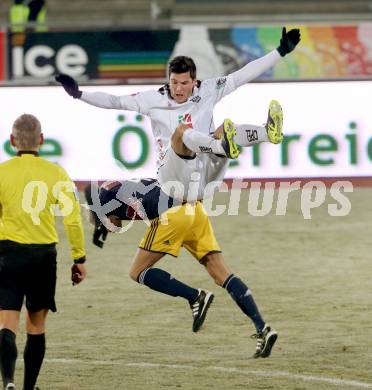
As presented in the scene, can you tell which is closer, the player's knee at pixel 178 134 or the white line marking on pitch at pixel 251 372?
the white line marking on pitch at pixel 251 372

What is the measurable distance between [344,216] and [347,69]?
158 inches

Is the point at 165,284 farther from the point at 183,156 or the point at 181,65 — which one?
the point at 181,65

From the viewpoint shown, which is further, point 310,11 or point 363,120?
point 310,11

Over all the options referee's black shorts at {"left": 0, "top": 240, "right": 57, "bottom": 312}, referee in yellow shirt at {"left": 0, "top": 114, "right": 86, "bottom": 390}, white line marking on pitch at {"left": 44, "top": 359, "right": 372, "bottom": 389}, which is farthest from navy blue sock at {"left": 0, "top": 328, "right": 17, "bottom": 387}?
white line marking on pitch at {"left": 44, "top": 359, "right": 372, "bottom": 389}

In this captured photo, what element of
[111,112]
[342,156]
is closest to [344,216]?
[342,156]

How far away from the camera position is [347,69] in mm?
21234

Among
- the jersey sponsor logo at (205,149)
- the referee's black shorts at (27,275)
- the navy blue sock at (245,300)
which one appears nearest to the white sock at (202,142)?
the jersey sponsor logo at (205,149)

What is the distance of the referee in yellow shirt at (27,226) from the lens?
8.45 meters

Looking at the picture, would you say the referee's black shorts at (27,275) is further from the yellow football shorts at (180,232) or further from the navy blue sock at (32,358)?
the yellow football shorts at (180,232)

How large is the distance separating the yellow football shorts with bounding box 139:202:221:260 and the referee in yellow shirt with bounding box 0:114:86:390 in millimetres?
1915

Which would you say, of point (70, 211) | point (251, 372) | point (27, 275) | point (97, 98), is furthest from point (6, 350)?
point (97, 98)

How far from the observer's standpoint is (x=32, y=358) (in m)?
8.69

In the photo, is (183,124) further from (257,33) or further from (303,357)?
(257,33)

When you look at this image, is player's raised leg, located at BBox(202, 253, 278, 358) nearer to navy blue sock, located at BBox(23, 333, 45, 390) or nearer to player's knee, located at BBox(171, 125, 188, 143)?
player's knee, located at BBox(171, 125, 188, 143)
